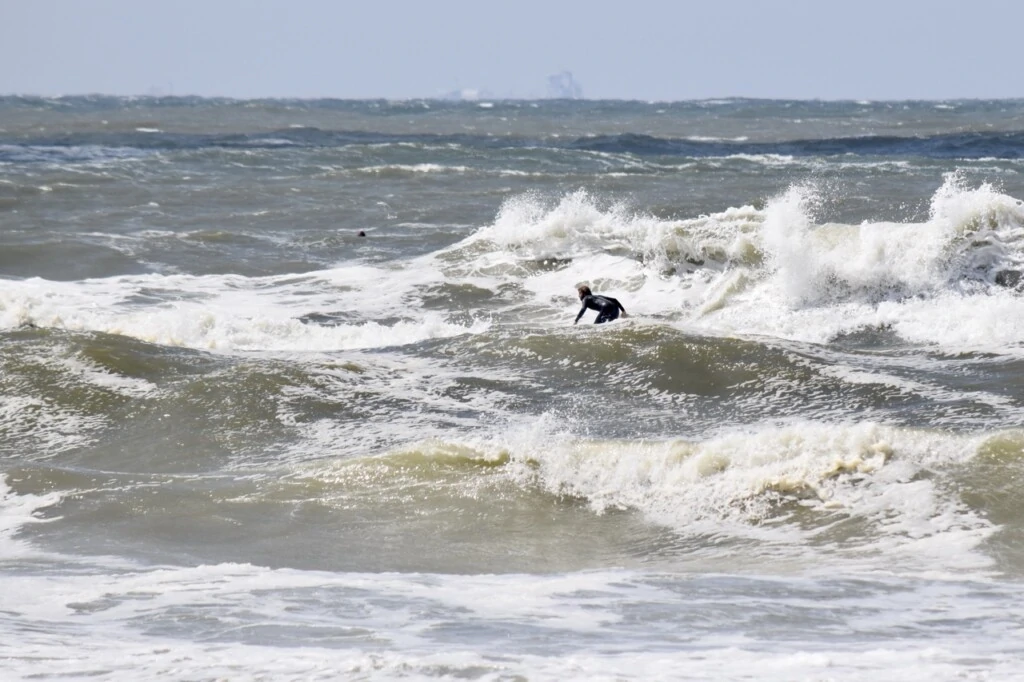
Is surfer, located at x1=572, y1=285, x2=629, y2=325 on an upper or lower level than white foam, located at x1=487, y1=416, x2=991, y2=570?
upper

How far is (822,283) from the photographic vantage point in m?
18.7

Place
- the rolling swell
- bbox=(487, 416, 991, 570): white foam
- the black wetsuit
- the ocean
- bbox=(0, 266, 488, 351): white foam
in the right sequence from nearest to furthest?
the ocean, bbox=(487, 416, 991, 570): white foam, the black wetsuit, bbox=(0, 266, 488, 351): white foam, the rolling swell

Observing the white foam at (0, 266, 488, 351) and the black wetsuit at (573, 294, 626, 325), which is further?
the white foam at (0, 266, 488, 351)

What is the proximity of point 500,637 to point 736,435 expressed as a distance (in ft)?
15.6

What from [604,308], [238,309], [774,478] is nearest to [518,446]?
[774,478]

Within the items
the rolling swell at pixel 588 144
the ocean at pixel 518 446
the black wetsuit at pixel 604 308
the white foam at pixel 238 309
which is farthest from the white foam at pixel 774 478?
the rolling swell at pixel 588 144

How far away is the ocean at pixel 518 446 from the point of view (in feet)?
22.7

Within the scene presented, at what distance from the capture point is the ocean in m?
6.92

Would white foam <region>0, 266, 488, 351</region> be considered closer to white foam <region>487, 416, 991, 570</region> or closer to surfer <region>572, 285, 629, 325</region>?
surfer <region>572, 285, 629, 325</region>

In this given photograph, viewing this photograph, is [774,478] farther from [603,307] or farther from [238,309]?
[238,309]

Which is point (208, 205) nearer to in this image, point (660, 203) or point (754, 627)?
point (660, 203)

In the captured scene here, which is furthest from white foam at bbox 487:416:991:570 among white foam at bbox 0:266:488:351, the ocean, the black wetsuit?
white foam at bbox 0:266:488:351

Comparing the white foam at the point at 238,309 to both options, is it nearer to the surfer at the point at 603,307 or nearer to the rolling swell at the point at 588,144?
the surfer at the point at 603,307

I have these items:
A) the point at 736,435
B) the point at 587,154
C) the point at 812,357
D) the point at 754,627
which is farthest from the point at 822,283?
the point at 587,154
